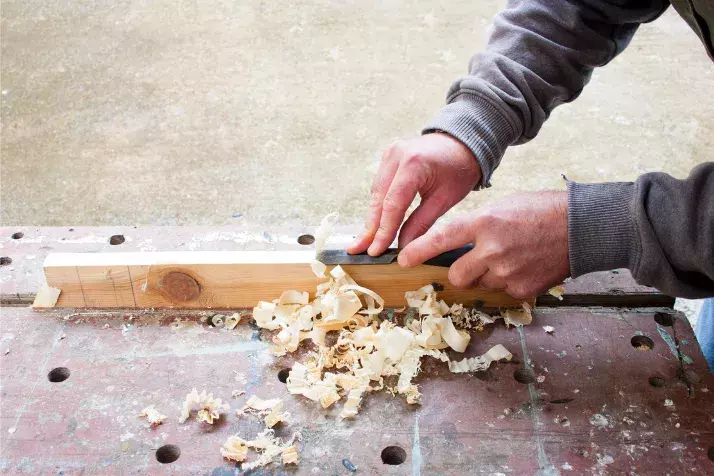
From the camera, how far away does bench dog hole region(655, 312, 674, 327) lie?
53.6 inches

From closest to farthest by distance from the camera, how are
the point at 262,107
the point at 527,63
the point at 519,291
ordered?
the point at 519,291 < the point at 527,63 < the point at 262,107

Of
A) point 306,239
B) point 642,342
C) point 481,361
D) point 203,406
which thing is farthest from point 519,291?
point 203,406

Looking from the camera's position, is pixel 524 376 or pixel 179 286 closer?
pixel 524 376

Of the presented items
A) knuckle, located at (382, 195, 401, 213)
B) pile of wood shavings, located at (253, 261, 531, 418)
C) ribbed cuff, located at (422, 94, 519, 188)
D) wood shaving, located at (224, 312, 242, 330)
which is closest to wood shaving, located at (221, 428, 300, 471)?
pile of wood shavings, located at (253, 261, 531, 418)

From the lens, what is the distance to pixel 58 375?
1.26 m

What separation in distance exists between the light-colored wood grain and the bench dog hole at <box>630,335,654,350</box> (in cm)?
22

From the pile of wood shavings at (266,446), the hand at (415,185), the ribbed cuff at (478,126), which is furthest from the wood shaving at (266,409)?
the ribbed cuff at (478,126)

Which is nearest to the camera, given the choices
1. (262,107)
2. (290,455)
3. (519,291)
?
(290,455)

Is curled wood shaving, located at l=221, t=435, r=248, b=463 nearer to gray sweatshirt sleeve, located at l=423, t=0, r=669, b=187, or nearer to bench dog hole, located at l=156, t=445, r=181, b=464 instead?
bench dog hole, located at l=156, t=445, r=181, b=464

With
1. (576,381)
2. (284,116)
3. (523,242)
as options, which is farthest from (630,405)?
(284,116)

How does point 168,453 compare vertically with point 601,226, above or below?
below

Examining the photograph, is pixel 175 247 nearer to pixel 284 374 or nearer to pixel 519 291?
pixel 284 374

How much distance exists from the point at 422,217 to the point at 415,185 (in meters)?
0.10

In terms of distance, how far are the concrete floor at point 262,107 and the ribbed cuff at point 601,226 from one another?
1651 mm
